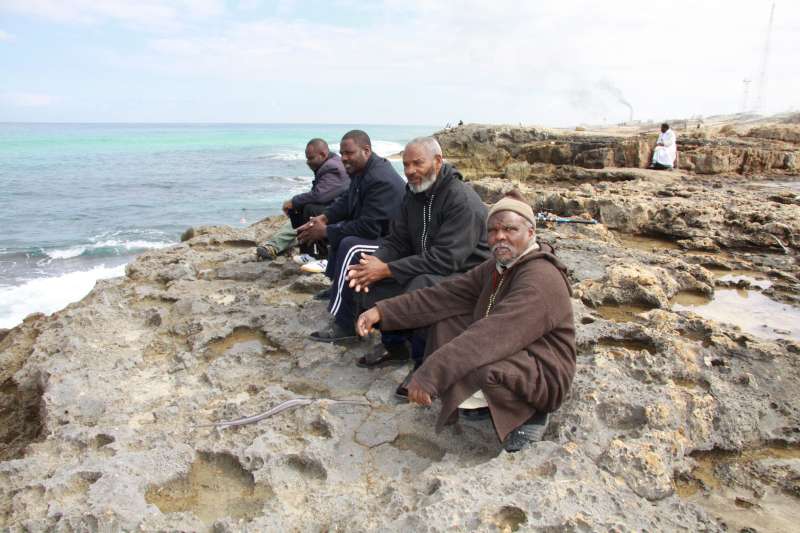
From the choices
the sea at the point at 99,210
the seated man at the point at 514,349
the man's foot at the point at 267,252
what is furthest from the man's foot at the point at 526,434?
the sea at the point at 99,210

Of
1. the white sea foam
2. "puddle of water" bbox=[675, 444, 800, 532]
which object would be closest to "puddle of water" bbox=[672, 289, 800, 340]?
"puddle of water" bbox=[675, 444, 800, 532]

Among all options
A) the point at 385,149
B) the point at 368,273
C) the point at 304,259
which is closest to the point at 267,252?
the point at 304,259

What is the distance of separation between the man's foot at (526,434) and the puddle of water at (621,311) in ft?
6.61

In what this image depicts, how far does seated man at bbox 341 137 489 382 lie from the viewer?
135 inches

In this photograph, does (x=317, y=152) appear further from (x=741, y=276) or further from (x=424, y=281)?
(x=741, y=276)

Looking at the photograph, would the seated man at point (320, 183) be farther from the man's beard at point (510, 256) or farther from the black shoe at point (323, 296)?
Answer: the man's beard at point (510, 256)

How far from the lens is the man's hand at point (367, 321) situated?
3014 millimetres

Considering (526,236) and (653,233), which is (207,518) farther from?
(653,233)

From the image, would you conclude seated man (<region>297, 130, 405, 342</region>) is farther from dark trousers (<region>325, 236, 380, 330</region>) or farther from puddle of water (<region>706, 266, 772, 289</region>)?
puddle of water (<region>706, 266, 772, 289</region>)

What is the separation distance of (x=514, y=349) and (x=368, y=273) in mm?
1348

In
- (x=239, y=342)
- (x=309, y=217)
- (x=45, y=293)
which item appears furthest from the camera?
(x=45, y=293)

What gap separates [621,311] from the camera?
454cm

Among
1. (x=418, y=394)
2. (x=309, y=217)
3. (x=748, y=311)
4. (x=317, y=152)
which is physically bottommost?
(x=748, y=311)

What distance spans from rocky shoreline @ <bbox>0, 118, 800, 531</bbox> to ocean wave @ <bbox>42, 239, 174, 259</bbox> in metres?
9.17
